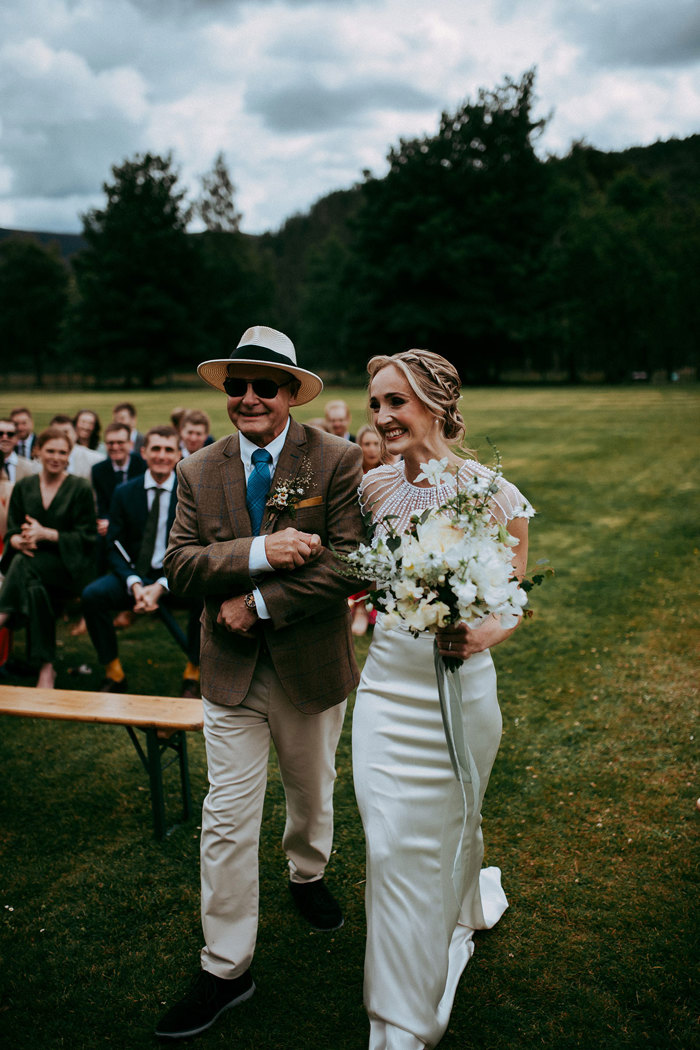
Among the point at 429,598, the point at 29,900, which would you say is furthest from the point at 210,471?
the point at 29,900

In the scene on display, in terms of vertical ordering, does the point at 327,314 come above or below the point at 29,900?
above

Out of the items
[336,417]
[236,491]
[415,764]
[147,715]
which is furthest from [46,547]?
[415,764]

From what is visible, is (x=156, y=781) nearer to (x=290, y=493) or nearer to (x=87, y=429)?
(x=290, y=493)

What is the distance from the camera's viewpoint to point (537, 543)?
1212 cm

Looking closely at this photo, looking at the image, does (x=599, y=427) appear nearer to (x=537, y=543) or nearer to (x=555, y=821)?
(x=537, y=543)

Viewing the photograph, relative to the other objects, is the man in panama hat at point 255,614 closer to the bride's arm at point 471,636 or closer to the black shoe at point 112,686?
the bride's arm at point 471,636

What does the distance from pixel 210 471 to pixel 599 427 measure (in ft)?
78.1

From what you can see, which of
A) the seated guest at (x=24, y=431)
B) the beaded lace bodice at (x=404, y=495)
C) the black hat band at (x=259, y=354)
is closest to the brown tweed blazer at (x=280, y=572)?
the beaded lace bodice at (x=404, y=495)

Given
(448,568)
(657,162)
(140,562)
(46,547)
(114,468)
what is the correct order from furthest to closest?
(657,162) → (114,468) → (46,547) → (140,562) → (448,568)

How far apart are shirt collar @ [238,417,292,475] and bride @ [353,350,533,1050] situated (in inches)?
17.6

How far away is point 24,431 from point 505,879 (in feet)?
31.4

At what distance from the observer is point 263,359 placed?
3395mm

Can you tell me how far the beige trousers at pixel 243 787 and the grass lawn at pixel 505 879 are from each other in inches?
15.5

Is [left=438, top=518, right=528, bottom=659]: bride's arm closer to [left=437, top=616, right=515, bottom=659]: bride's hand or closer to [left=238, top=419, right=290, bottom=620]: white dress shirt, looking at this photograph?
[left=437, top=616, right=515, bottom=659]: bride's hand
